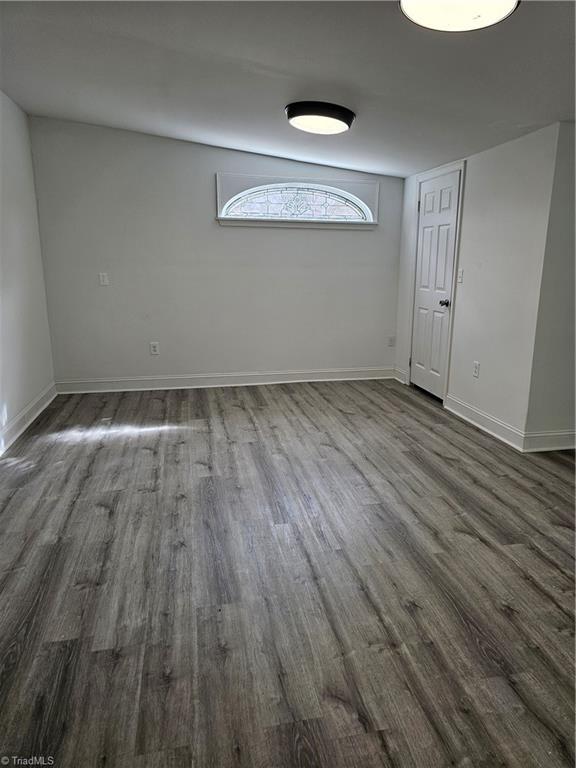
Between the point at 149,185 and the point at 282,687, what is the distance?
168 inches

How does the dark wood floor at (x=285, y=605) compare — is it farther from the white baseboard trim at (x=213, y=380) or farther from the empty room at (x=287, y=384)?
the white baseboard trim at (x=213, y=380)

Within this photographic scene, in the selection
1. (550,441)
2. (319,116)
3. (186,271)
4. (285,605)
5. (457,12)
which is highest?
(319,116)

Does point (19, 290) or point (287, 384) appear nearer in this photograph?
point (19, 290)

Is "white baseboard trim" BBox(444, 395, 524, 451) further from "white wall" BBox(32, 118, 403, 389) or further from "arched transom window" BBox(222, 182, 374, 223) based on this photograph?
"arched transom window" BBox(222, 182, 374, 223)

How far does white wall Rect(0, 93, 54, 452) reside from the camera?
3.43 meters

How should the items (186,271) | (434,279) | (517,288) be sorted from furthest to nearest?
(186,271) < (434,279) < (517,288)

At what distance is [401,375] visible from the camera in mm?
5250

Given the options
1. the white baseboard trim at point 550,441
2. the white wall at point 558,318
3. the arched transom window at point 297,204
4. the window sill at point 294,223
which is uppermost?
the arched transom window at point 297,204

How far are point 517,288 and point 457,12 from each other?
7.04 ft

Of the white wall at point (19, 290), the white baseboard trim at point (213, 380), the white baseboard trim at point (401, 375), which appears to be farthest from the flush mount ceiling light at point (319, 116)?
the white baseboard trim at point (401, 375)

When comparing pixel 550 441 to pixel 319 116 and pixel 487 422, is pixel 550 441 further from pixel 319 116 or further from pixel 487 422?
pixel 319 116

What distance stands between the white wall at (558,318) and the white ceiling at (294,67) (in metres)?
0.37

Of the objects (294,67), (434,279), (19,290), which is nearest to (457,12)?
(294,67)

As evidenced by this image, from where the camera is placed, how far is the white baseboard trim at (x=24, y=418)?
3.35 metres
